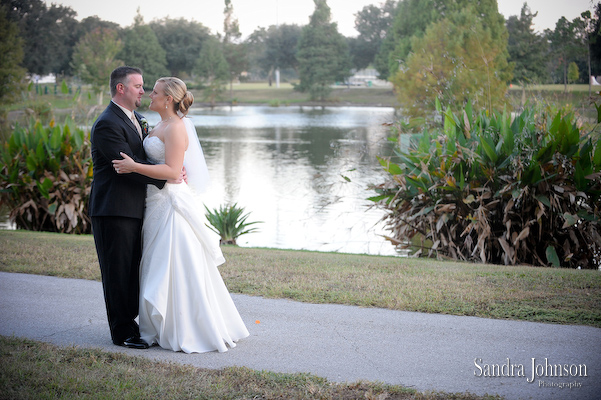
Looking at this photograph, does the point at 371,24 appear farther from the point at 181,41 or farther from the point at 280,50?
the point at 181,41

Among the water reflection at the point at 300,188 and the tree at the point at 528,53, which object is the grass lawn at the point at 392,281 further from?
the tree at the point at 528,53

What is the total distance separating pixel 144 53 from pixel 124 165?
76.4 meters

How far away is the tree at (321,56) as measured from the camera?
75438 millimetres

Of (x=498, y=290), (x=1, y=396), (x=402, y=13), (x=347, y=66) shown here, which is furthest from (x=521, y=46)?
(x=1, y=396)

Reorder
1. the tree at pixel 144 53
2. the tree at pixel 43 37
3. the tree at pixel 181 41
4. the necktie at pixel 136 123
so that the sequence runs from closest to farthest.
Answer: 1. the necktie at pixel 136 123
2. the tree at pixel 43 37
3. the tree at pixel 144 53
4. the tree at pixel 181 41

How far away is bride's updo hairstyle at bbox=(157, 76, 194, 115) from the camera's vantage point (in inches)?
175

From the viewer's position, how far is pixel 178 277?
4.40m

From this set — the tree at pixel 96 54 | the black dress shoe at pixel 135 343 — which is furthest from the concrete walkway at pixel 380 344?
the tree at pixel 96 54

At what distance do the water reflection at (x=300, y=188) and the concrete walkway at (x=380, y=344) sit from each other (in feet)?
15.4

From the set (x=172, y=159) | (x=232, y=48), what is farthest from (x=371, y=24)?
(x=172, y=159)

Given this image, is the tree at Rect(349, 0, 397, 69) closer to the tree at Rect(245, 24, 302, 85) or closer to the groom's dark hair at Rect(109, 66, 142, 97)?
the tree at Rect(245, 24, 302, 85)

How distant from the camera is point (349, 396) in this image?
3.62 metres

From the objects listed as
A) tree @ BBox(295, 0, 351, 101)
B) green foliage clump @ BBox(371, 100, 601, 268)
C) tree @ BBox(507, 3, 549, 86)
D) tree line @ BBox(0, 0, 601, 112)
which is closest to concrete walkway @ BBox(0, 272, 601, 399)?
green foliage clump @ BBox(371, 100, 601, 268)

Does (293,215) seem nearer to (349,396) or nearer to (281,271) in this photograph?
(281,271)
